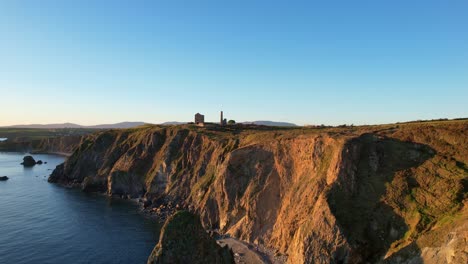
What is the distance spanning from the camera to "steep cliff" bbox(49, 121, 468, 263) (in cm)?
4216

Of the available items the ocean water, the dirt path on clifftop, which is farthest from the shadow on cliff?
the ocean water

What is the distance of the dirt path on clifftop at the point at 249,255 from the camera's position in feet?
170

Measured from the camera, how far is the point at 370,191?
159 ft

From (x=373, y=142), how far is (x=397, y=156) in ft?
14.8

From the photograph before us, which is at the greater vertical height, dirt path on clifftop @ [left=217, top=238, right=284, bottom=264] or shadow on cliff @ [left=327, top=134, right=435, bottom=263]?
shadow on cliff @ [left=327, top=134, right=435, bottom=263]

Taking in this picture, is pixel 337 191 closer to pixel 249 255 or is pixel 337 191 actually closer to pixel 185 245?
pixel 249 255

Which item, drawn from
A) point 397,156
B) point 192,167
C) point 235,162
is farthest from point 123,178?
point 397,156

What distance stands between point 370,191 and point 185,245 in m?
28.1

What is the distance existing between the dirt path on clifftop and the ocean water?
583 inches

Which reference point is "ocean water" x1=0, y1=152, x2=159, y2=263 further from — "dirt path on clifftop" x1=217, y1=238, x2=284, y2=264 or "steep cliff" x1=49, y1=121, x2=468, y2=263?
"dirt path on clifftop" x1=217, y1=238, x2=284, y2=264

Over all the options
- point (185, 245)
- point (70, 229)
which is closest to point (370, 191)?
point (185, 245)

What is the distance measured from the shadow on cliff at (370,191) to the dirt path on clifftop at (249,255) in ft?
43.6

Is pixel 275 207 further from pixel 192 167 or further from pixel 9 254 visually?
pixel 9 254

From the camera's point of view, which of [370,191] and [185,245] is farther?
[370,191]
